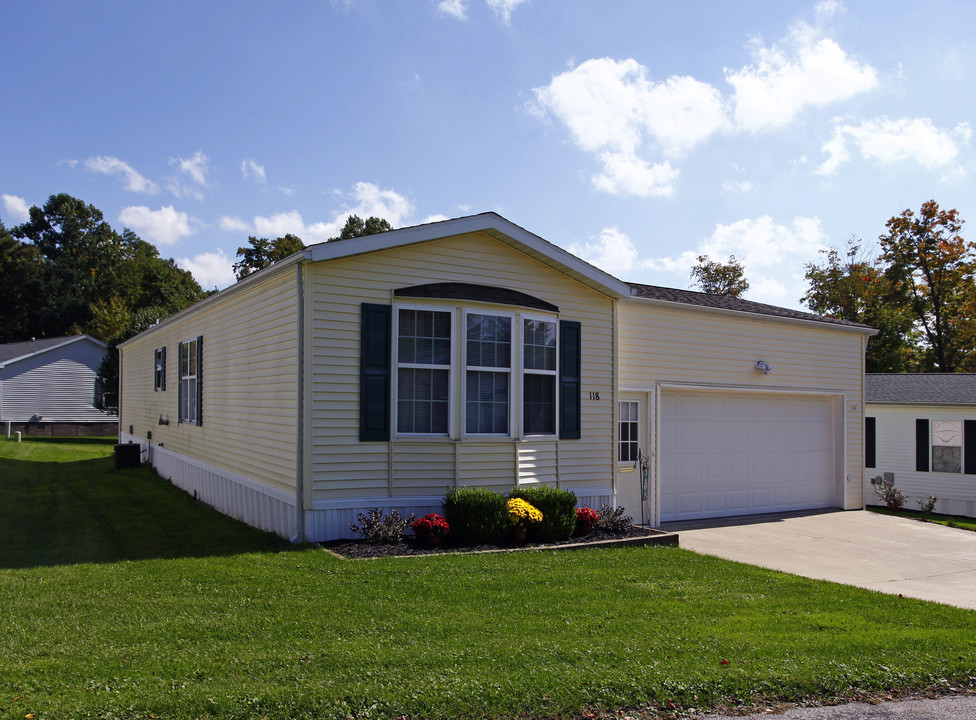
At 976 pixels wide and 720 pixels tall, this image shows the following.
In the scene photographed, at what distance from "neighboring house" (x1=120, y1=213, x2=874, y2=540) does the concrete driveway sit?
2.64 feet

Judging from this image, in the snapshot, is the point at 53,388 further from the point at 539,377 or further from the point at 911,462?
the point at 911,462

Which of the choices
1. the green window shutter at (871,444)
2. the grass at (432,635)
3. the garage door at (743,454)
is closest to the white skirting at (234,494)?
the grass at (432,635)

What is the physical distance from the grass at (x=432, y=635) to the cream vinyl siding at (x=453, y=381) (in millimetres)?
1324

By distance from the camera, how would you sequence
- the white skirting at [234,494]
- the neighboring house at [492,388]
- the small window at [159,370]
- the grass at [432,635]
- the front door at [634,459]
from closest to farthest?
the grass at [432,635]
the neighboring house at [492,388]
the white skirting at [234,494]
the front door at [634,459]
the small window at [159,370]

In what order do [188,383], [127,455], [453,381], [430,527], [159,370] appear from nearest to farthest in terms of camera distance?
[430,527], [453,381], [188,383], [159,370], [127,455]

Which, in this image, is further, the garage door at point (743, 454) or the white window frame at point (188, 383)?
the white window frame at point (188, 383)

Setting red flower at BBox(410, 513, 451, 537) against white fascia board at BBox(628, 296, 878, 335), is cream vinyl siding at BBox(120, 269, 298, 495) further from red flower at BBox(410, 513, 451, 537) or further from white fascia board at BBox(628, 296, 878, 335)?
white fascia board at BBox(628, 296, 878, 335)

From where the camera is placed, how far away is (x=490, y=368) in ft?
31.8

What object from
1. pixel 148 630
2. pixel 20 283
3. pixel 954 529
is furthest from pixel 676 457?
pixel 20 283

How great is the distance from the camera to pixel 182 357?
14.6 metres

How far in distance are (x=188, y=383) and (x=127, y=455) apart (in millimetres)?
5638

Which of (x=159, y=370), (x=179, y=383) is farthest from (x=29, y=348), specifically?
(x=179, y=383)

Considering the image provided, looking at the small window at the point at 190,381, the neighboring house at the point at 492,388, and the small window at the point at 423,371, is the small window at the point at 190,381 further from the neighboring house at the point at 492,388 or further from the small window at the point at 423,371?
the small window at the point at 423,371

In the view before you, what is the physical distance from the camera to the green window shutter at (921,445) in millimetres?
19078
